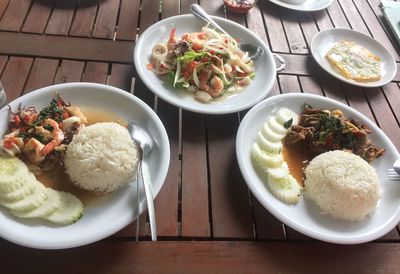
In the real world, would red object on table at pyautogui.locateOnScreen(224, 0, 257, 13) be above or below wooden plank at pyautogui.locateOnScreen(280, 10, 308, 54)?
above

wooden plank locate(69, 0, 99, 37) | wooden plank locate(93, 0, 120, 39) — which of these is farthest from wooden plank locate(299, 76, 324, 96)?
wooden plank locate(69, 0, 99, 37)

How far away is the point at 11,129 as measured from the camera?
127 cm

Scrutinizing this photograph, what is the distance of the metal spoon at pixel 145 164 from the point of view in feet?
3.54

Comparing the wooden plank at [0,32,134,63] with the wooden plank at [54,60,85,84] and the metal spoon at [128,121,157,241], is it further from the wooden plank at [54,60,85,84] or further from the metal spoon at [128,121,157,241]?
the metal spoon at [128,121,157,241]

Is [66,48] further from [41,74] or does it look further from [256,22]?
[256,22]

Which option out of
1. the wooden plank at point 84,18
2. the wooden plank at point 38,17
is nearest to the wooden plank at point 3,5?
the wooden plank at point 38,17

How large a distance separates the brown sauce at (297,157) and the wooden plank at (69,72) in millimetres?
1008

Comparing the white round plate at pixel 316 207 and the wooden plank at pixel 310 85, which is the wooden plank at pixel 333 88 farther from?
the white round plate at pixel 316 207

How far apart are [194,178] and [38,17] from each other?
129 centimetres

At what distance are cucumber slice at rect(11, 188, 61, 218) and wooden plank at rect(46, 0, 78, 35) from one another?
41.0 inches

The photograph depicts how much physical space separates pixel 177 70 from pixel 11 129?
0.76m

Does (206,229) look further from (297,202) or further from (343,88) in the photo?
(343,88)

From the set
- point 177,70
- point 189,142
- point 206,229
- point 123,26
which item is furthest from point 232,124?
point 123,26

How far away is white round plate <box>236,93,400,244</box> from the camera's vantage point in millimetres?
1186
